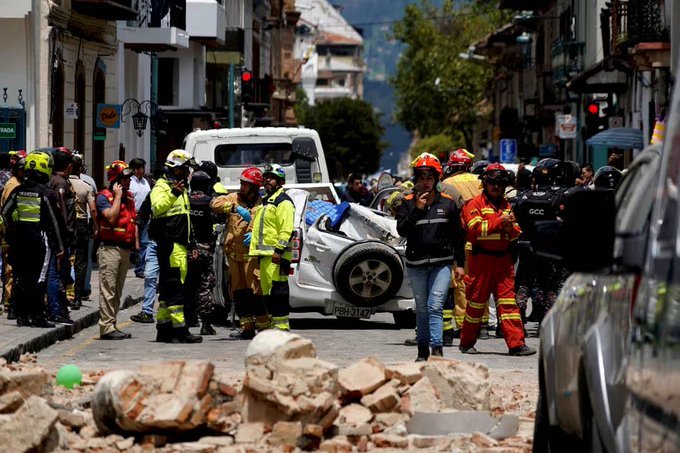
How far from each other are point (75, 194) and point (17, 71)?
1268 cm

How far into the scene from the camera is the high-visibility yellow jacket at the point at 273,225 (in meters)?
16.5

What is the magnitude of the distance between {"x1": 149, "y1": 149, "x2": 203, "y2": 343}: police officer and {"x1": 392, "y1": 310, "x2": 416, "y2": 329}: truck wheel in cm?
342

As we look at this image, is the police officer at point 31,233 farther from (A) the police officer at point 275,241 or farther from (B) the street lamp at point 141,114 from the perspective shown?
(B) the street lamp at point 141,114

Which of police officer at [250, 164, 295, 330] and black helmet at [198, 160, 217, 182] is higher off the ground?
black helmet at [198, 160, 217, 182]

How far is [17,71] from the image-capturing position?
103 ft

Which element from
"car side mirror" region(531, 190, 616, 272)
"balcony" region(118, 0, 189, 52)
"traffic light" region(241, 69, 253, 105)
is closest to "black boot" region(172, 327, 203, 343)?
"car side mirror" region(531, 190, 616, 272)

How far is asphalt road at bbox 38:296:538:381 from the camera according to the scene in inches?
586

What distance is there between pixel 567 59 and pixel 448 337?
3910 cm

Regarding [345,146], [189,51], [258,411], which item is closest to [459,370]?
[258,411]

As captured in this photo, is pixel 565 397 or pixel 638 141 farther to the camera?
pixel 638 141

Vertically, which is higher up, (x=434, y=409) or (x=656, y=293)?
(x=656, y=293)

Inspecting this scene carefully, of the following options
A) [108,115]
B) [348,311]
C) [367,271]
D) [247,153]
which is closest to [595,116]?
[108,115]

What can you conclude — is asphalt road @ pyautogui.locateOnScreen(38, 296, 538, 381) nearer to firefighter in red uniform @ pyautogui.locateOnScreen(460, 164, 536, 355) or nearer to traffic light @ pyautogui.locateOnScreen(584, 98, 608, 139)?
firefighter in red uniform @ pyautogui.locateOnScreen(460, 164, 536, 355)

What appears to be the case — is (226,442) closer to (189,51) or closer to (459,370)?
(459,370)
